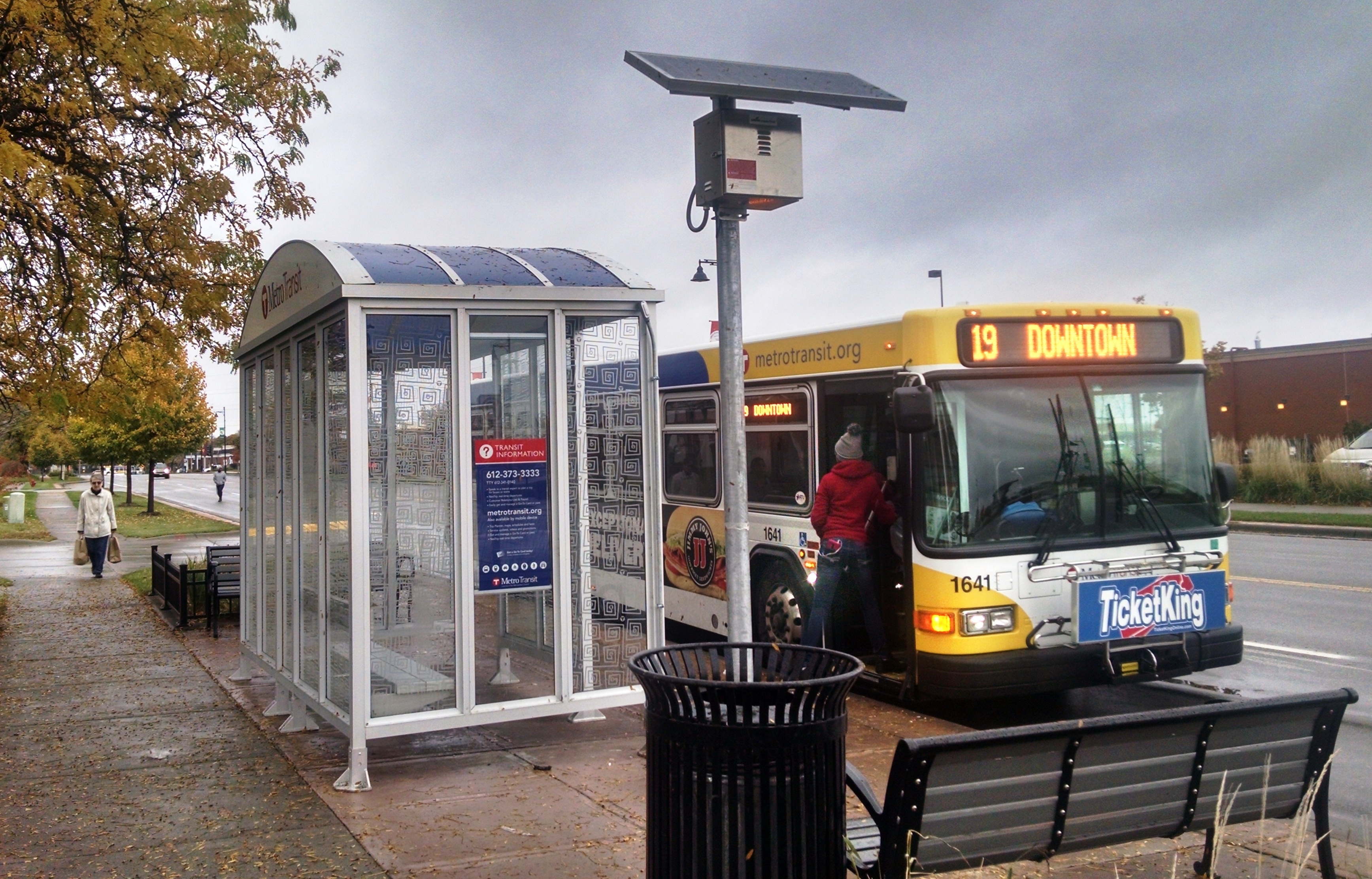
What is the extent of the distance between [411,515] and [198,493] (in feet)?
194

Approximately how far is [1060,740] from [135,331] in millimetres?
10959

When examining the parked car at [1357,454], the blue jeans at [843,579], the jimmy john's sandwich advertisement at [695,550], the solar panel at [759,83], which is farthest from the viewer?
the parked car at [1357,454]

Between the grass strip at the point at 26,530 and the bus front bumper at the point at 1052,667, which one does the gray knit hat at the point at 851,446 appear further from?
the grass strip at the point at 26,530

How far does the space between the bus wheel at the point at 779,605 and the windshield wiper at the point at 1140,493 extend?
259 centimetres

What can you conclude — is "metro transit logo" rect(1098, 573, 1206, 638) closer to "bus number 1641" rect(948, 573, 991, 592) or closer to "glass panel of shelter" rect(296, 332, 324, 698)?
"bus number 1641" rect(948, 573, 991, 592)

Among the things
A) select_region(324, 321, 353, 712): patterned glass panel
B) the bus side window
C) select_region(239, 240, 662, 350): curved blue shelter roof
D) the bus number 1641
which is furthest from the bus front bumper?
select_region(324, 321, 353, 712): patterned glass panel

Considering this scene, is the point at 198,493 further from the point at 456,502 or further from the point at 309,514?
the point at 456,502

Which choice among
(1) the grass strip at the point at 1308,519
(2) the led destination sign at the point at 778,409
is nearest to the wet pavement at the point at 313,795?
(2) the led destination sign at the point at 778,409

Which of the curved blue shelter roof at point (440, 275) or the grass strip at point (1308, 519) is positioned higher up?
the curved blue shelter roof at point (440, 275)

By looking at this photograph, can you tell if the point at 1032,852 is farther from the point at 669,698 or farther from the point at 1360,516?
the point at 1360,516

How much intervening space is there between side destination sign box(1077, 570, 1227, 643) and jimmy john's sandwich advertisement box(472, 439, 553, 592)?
3368mm

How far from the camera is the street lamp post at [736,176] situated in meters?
4.74

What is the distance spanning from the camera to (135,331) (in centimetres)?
1227

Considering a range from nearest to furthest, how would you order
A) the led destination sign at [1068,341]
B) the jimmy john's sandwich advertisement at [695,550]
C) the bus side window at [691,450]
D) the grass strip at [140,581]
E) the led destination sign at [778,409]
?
the led destination sign at [1068,341] < the led destination sign at [778,409] < the jimmy john's sandwich advertisement at [695,550] < the bus side window at [691,450] < the grass strip at [140,581]
